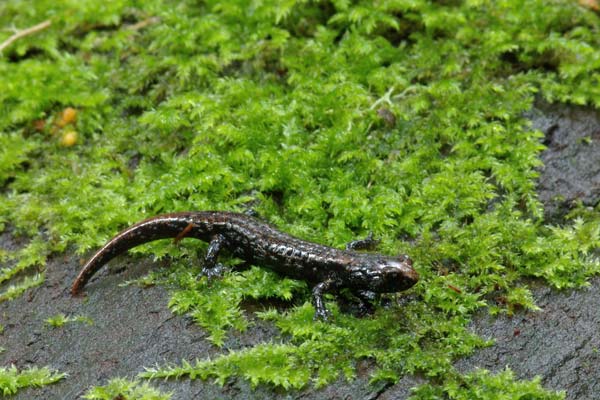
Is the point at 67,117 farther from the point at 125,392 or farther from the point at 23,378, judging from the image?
the point at 125,392

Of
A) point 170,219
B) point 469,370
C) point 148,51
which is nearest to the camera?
point 469,370

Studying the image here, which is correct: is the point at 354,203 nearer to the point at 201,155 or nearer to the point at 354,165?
the point at 354,165

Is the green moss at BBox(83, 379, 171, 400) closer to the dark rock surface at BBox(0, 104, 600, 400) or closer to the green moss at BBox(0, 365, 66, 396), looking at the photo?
the dark rock surface at BBox(0, 104, 600, 400)

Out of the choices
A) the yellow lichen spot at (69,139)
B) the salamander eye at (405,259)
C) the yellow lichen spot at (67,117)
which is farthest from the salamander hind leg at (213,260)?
the yellow lichen spot at (67,117)

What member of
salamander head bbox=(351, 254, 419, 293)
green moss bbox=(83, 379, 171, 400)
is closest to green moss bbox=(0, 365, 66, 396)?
green moss bbox=(83, 379, 171, 400)

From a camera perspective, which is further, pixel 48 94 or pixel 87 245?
pixel 48 94

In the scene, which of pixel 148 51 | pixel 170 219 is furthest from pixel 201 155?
pixel 148 51

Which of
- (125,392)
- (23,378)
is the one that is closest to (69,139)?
(23,378)
